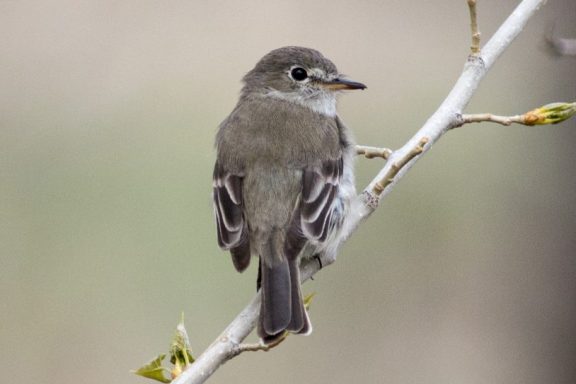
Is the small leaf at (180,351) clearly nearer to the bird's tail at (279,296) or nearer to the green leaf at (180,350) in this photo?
the green leaf at (180,350)

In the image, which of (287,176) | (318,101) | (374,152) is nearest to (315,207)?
(287,176)

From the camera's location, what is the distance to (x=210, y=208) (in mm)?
6281

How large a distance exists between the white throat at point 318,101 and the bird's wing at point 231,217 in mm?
647

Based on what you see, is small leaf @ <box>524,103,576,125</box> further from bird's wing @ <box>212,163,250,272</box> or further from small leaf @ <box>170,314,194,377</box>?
→ small leaf @ <box>170,314,194,377</box>

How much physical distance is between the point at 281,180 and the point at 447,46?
5.72m

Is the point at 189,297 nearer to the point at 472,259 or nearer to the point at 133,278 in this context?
the point at 133,278

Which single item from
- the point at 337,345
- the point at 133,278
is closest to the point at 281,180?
the point at 337,345

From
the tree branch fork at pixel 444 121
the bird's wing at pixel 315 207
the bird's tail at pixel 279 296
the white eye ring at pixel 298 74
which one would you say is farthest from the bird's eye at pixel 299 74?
the bird's tail at pixel 279 296

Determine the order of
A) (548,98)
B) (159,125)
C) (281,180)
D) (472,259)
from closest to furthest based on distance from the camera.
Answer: (281,180), (548,98), (472,259), (159,125)

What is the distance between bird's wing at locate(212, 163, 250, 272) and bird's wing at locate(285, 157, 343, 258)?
0.70 feet

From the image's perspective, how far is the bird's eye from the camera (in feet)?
17.8

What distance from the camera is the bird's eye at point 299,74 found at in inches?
214

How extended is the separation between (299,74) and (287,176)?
2.77 ft

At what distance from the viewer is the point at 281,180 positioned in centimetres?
481
